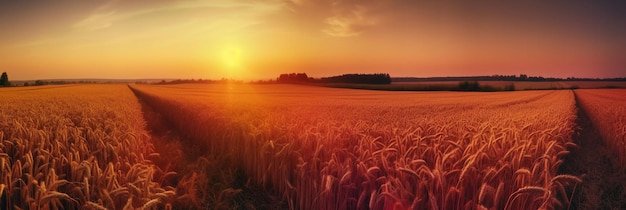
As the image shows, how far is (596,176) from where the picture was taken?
7.34 meters

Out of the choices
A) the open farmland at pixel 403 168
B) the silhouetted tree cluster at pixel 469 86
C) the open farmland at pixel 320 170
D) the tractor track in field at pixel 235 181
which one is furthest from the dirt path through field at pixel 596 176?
the silhouetted tree cluster at pixel 469 86

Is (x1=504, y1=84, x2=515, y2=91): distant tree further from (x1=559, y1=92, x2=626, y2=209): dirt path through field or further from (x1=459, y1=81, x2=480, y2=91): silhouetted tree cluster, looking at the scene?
(x1=559, y1=92, x2=626, y2=209): dirt path through field

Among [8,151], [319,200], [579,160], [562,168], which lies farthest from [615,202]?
[8,151]

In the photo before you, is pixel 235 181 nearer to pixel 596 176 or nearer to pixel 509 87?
pixel 596 176

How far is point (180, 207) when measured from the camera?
217 inches

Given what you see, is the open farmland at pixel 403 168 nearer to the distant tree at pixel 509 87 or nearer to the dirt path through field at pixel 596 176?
the dirt path through field at pixel 596 176

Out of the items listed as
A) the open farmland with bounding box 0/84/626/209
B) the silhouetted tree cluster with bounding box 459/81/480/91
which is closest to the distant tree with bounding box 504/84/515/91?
the silhouetted tree cluster with bounding box 459/81/480/91

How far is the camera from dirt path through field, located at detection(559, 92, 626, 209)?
5993mm

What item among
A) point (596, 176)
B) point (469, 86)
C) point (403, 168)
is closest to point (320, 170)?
point (403, 168)

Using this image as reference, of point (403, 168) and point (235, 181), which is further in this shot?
point (235, 181)

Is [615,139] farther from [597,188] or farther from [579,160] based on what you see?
[597,188]

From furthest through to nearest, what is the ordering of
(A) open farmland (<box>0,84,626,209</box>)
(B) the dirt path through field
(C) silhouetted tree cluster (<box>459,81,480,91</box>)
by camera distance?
(C) silhouetted tree cluster (<box>459,81,480,91</box>), (B) the dirt path through field, (A) open farmland (<box>0,84,626,209</box>)

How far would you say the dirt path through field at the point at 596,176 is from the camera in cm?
599

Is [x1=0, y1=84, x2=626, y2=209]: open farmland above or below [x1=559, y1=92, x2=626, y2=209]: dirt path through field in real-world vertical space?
above
